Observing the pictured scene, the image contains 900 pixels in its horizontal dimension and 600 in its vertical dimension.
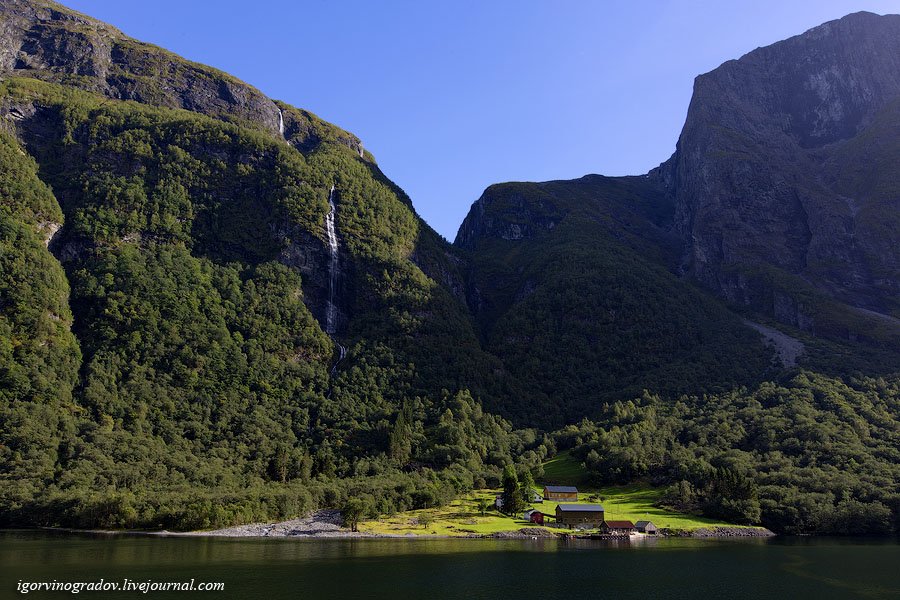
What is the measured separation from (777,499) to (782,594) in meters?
73.0

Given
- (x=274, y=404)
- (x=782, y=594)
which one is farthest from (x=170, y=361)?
(x=782, y=594)

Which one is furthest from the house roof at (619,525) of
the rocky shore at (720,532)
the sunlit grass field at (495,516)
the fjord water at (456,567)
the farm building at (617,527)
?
the fjord water at (456,567)

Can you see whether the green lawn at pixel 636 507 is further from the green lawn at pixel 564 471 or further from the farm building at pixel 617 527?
the farm building at pixel 617 527

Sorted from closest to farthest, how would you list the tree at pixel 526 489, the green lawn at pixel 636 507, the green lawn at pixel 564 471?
the green lawn at pixel 636 507 < the tree at pixel 526 489 < the green lawn at pixel 564 471

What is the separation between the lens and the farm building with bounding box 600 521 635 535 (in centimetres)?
10856

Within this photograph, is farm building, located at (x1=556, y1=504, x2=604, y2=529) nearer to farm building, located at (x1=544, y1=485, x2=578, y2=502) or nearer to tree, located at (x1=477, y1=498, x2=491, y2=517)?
tree, located at (x1=477, y1=498, x2=491, y2=517)

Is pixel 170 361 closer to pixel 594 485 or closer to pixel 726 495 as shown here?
pixel 594 485

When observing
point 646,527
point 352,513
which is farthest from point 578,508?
point 352,513

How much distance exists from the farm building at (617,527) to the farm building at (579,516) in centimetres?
572

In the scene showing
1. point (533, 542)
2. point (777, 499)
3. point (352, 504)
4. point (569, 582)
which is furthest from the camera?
point (777, 499)

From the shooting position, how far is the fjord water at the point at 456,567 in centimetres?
5844

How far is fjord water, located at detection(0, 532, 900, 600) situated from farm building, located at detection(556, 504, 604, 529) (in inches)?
714

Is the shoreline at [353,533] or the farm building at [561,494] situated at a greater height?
the farm building at [561,494]

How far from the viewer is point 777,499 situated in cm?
12344
